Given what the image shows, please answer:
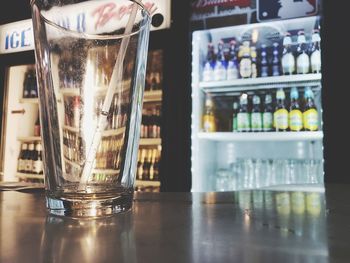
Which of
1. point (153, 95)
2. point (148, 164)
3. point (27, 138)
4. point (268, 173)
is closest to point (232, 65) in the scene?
point (153, 95)

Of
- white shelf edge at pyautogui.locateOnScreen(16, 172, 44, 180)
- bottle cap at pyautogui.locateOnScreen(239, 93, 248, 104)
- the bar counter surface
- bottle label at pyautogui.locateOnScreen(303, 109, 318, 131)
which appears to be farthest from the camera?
white shelf edge at pyautogui.locateOnScreen(16, 172, 44, 180)

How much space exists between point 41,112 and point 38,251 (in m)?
0.17

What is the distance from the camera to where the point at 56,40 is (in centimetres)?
32

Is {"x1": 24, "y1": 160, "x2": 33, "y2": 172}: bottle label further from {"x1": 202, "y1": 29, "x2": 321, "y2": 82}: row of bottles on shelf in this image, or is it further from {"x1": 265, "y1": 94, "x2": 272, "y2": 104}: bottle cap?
{"x1": 265, "y1": 94, "x2": 272, "y2": 104}: bottle cap

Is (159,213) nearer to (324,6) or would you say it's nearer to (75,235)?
(75,235)

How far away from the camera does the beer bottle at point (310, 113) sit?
1.72 m

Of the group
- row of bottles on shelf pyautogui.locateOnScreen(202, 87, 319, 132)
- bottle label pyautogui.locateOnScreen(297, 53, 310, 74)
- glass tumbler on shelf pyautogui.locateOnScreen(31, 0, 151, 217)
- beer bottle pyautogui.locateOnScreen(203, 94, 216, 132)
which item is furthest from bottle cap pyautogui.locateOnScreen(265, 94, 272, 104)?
glass tumbler on shelf pyautogui.locateOnScreen(31, 0, 151, 217)

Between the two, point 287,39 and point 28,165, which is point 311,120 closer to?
point 287,39

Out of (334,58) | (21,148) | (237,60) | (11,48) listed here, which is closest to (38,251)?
(334,58)

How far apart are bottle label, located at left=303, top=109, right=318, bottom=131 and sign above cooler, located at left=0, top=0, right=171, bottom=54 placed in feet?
2.90

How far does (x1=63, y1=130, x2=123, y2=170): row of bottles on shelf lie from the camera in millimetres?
317

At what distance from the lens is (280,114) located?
5.89ft

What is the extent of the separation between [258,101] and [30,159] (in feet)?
5.68

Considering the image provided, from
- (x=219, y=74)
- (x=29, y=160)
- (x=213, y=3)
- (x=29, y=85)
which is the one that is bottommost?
(x=29, y=160)
